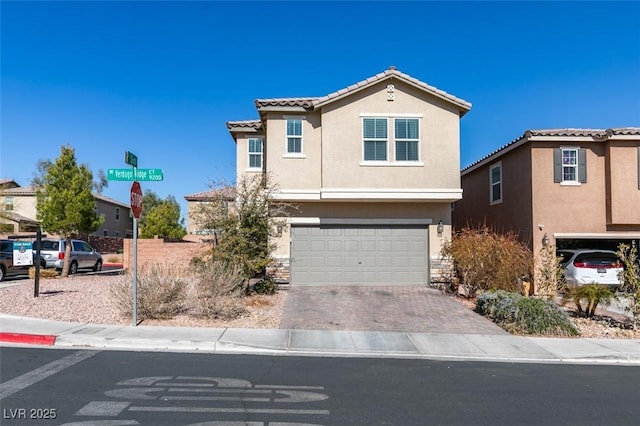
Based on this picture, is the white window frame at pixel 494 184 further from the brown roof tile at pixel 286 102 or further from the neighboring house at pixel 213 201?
the neighboring house at pixel 213 201

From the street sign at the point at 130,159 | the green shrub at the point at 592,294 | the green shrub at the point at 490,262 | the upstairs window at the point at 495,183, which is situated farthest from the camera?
the upstairs window at the point at 495,183

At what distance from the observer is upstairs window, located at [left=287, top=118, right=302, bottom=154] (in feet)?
58.2

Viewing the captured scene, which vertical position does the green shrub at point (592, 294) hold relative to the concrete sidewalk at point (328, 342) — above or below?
above

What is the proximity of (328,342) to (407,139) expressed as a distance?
31.7ft

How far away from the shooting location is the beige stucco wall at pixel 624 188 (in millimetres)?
17234

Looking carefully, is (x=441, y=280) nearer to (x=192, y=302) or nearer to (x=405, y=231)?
(x=405, y=231)

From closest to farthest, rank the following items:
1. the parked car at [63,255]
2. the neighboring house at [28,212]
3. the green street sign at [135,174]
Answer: the green street sign at [135,174], the parked car at [63,255], the neighboring house at [28,212]

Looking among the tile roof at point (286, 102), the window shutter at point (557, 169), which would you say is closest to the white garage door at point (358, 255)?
the tile roof at point (286, 102)

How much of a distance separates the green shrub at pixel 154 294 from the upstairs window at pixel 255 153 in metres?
8.56

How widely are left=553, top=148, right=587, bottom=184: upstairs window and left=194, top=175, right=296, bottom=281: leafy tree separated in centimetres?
1037

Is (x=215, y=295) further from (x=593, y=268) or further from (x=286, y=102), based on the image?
(x=593, y=268)

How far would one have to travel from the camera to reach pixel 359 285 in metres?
17.6

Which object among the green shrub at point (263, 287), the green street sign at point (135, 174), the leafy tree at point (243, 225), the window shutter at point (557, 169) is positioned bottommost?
the green shrub at point (263, 287)

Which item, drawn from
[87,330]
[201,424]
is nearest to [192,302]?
[87,330]
